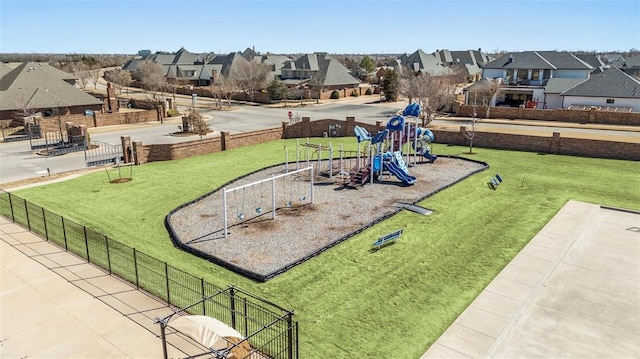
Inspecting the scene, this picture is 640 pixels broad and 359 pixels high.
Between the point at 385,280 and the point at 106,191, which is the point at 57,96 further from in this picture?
the point at 385,280

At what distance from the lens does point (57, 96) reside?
52.9 meters

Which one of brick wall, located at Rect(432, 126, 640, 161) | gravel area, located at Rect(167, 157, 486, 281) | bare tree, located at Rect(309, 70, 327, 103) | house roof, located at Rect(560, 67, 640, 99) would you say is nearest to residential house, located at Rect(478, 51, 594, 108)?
house roof, located at Rect(560, 67, 640, 99)

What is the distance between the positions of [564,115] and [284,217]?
43897mm

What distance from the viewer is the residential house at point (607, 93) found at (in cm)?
5250

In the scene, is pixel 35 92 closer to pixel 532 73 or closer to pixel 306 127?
pixel 306 127

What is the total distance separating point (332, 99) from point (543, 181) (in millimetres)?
54642

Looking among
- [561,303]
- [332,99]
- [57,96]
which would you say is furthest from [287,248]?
[332,99]

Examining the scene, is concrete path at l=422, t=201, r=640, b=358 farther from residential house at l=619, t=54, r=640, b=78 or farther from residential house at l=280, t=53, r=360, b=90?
residential house at l=619, t=54, r=640, b=78

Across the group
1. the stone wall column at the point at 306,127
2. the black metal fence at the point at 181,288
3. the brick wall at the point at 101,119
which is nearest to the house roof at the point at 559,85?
the stone wall column at the point at 306,127

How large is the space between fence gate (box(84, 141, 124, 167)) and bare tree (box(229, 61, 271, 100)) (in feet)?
121

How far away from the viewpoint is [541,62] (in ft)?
209

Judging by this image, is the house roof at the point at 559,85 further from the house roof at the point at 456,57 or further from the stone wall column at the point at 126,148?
the house roof at the point at 456,57

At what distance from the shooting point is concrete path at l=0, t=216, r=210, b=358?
484 inches

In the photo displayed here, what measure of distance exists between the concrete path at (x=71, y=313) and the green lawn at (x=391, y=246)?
Answer: 2.55 meters
